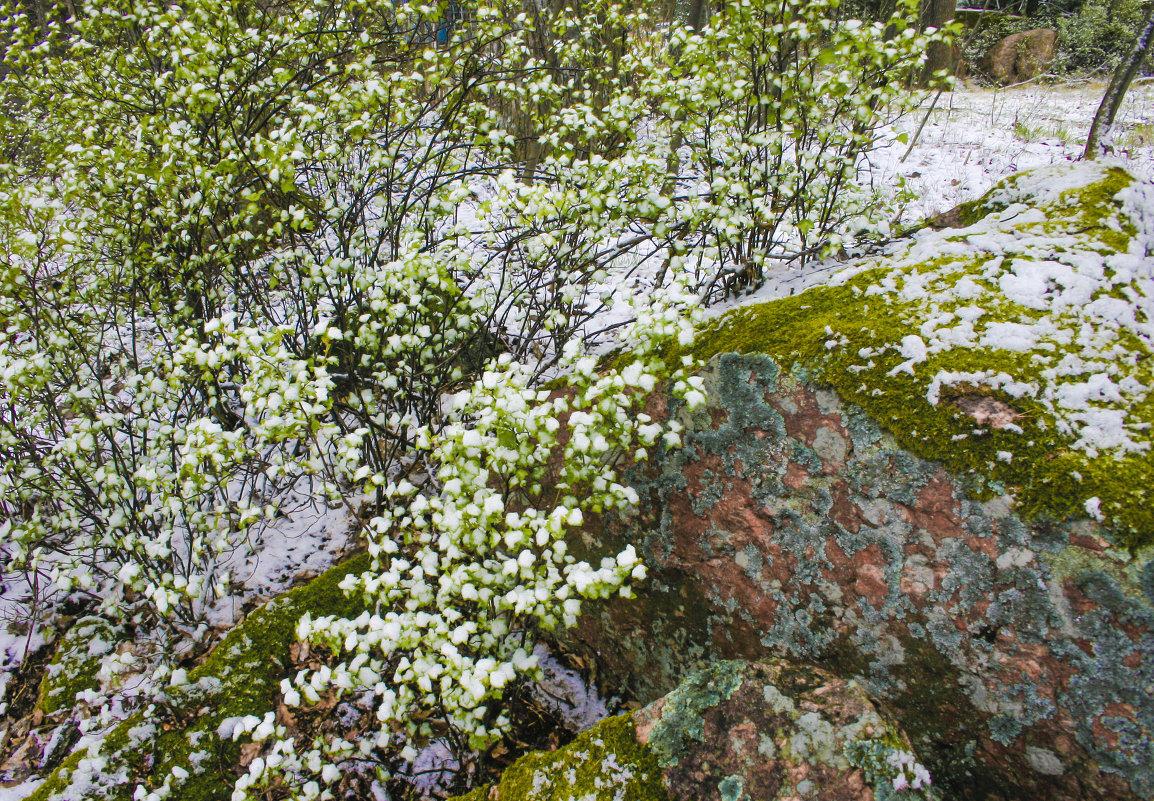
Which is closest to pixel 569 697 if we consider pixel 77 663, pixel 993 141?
pixel 77 663

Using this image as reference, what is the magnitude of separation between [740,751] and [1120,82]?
7428 mm

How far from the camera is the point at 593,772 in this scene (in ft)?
5.60

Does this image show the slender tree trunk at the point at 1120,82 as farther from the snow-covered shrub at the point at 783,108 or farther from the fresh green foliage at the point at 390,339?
the snow-covered shrub at the point at 783,108

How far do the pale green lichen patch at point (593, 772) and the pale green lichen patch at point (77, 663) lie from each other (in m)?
2.59

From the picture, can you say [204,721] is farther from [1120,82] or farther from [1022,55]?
[1022,55]

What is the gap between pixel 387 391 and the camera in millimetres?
3814

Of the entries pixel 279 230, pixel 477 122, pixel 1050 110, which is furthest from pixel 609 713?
pixel 1050 110

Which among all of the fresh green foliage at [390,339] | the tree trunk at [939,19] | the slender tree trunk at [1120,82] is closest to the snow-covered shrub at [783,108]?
the fresh green foliage at [390,339]

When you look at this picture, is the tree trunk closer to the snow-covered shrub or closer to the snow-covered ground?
the snow-covered ground

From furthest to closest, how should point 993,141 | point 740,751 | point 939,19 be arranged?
1. point 939,19
2. point 993,141
3. point 740,751

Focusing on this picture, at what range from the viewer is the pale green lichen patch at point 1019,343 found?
1683 millimetres

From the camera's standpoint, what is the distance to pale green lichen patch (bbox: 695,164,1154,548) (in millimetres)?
1683

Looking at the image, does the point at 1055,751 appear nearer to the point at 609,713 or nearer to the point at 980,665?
the point at 980,665

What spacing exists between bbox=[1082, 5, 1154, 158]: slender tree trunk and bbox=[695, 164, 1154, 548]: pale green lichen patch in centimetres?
464
